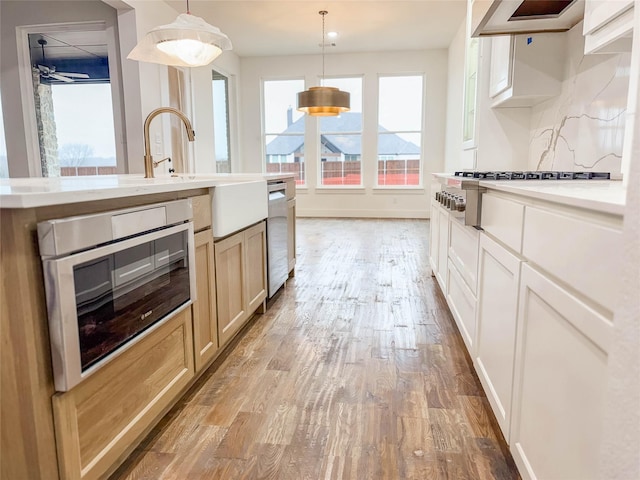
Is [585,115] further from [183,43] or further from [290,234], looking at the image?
[183,43]

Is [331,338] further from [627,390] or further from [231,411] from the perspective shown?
[627,390]

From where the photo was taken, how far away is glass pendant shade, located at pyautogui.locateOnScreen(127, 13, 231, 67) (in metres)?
Result: 2.38

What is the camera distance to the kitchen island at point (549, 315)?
2.58ft

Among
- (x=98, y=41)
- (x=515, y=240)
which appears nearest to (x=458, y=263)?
(x=515, y=240)

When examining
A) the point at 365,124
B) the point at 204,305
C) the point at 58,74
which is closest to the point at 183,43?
the point at 204,305

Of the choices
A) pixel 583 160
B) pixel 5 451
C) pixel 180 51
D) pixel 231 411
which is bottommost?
pixel 231 411

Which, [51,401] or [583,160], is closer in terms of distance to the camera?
[51,401]

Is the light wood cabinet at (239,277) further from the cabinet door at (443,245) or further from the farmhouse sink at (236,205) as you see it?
the cabinet door at (443,245)

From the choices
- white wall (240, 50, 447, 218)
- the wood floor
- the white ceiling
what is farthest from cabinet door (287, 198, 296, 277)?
white wall (240, 50, 447, 218)

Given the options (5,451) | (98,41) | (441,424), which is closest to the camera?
(5,451)

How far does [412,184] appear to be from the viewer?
26.5ft

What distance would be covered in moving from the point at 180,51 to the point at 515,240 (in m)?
2.26

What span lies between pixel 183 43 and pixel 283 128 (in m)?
5.80

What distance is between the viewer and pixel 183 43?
255cm
